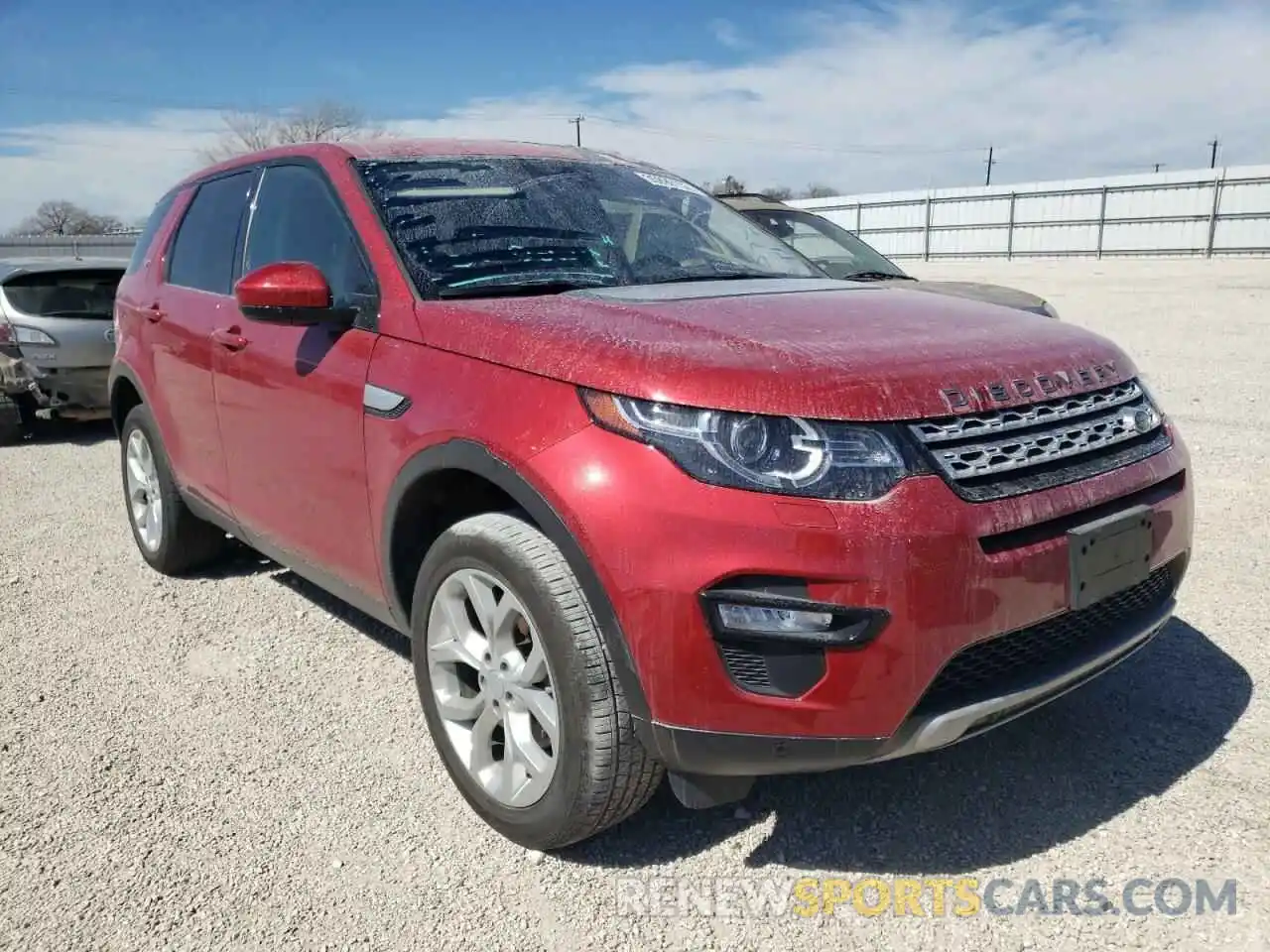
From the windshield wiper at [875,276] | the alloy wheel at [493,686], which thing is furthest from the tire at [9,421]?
the alloy wheel at [493,686]

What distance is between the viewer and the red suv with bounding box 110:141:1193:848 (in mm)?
1996

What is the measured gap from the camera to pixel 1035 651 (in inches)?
88.7

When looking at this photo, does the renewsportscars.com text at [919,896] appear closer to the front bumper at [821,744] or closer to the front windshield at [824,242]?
the front bumper at [821,744]

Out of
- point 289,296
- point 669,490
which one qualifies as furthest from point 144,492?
point 669,490

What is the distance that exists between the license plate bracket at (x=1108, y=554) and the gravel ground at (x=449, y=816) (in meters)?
0.69

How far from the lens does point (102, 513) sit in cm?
589

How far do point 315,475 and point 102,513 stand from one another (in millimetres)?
3547

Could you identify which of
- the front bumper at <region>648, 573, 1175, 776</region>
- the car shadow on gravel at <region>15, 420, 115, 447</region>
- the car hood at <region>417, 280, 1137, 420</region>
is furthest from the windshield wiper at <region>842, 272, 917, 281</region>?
the car shadow on gravel at <region>15, 420, 115, 447</region>

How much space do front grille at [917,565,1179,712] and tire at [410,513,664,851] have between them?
69cm

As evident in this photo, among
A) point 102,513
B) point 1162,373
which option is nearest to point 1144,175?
point 1162,373

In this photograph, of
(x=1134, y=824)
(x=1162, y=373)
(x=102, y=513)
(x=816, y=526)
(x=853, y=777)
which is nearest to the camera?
(x=816, y=526)

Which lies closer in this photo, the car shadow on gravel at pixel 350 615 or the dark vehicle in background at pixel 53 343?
the car shadow on gravel at pixel 350 615

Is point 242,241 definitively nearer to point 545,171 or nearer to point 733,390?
point 545,171

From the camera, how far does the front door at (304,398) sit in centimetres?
289
